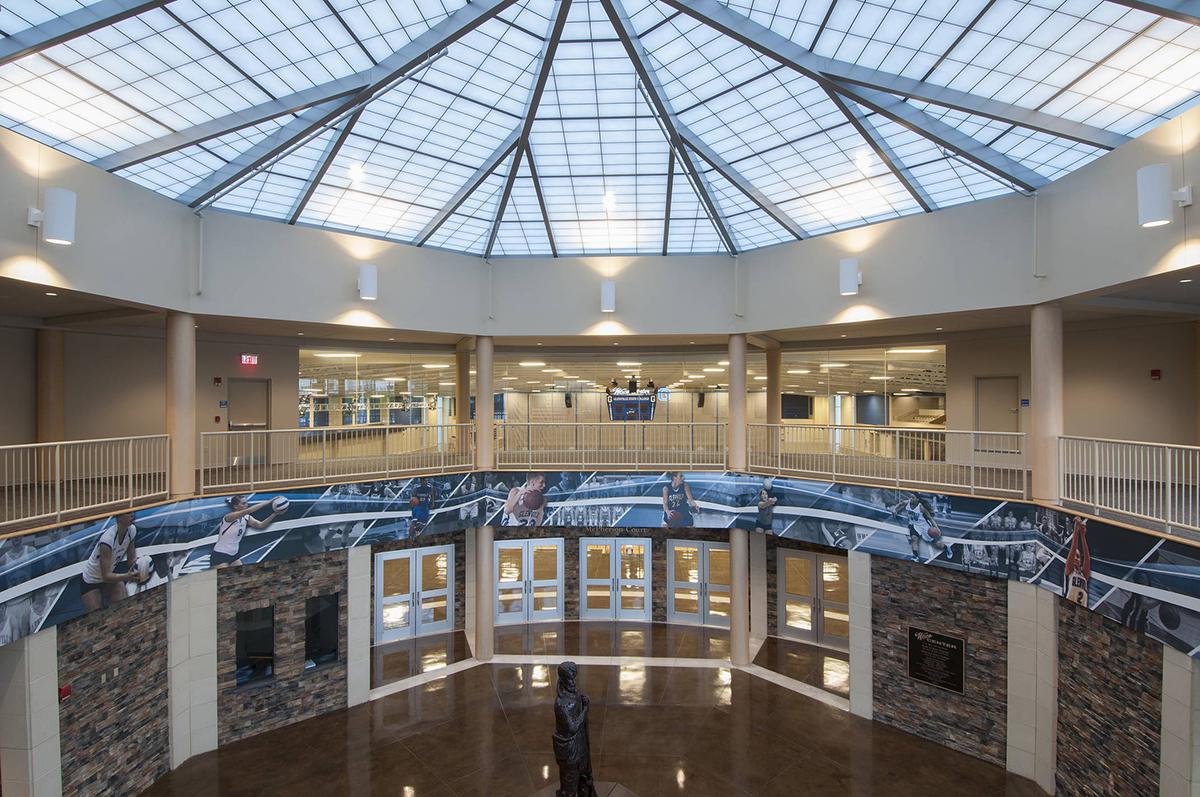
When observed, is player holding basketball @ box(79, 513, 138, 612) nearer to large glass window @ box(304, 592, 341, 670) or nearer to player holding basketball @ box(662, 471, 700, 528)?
large glass window @ box(304, 592, 341, 670)

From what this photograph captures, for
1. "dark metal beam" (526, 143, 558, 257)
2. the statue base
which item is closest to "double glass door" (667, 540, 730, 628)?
the statue base

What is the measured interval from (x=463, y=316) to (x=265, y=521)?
254 inches

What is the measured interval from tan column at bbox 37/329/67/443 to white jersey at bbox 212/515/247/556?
5160mm

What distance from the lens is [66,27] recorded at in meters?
7.69

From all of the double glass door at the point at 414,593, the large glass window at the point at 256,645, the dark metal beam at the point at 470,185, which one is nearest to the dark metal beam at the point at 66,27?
the dark metal beam at the point at 470,185

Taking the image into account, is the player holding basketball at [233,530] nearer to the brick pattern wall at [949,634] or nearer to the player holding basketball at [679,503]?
the player holding basketball at [679,503]

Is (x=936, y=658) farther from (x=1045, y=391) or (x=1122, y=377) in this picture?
(x=1122, y=377)

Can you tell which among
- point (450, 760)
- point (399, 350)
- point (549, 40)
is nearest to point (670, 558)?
point (450, 760)

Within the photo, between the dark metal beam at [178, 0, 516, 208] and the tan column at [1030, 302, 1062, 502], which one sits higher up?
the dark metal beam at [178, 0, 516, 208]

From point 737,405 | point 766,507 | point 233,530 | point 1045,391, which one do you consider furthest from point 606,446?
point 1045,391

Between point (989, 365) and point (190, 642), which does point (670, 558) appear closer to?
point (989, 365)

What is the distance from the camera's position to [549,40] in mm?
10320

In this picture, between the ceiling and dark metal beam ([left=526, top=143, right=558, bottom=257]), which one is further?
dark metal beam ([left=526, top=143, right=558, bottom=257])

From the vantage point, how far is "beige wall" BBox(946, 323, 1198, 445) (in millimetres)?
13055
